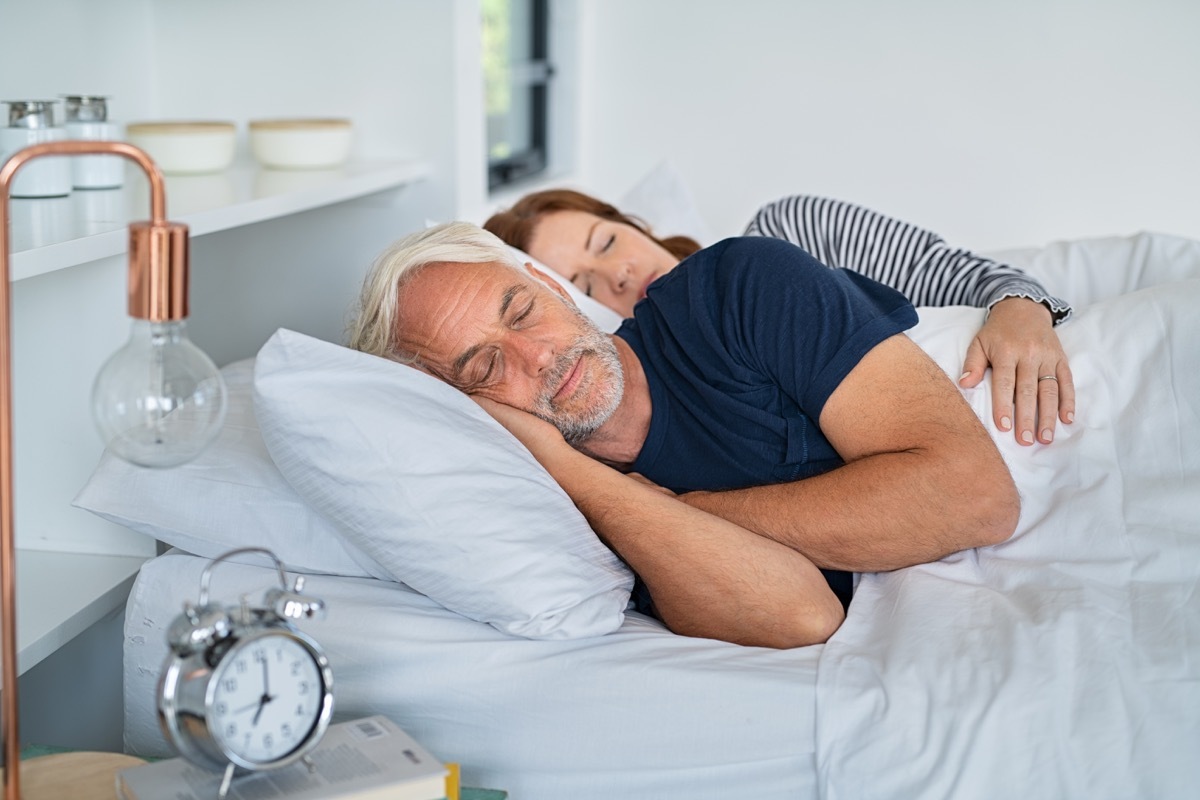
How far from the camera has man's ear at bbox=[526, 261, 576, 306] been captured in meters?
1.69

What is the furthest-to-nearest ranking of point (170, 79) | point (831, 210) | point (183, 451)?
1. point (170, 79)
2. point (831, 210)
3. point (183, 451)

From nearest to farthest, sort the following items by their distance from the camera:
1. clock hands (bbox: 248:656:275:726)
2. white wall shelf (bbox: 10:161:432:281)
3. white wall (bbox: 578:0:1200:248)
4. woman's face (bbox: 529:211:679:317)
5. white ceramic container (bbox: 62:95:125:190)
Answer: clock hands (bbox: 248:656:275:726)
white wall shelf (bbox: 10:161:432:281)
white ceramic container (bbox: 62:95:125:190)
woman's face (bbox: 529:211:679:317)
white wall (bbox: 578:0:1200:248)

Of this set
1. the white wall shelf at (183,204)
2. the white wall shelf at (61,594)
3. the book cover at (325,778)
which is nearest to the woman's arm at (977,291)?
the white wall shelf at (183,204)

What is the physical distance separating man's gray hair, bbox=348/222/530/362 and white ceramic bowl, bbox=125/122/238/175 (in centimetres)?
58

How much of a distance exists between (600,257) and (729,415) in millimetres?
647

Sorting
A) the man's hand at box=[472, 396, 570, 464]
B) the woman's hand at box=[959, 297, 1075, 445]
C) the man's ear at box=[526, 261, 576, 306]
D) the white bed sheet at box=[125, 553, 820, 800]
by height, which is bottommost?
the white bed sheet at box=[125, 553, 820, 800]

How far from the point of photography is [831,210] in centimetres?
219

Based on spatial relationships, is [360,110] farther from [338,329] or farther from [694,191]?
[694,191]

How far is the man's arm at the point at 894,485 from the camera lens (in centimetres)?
134

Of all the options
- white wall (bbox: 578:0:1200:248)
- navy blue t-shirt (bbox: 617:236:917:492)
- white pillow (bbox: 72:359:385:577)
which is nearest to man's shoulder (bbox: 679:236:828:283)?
navy blue t-shirt (bbox: 617:236:917:492)

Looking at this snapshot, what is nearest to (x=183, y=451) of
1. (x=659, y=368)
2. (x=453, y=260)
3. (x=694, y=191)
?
(x=453, y=260)

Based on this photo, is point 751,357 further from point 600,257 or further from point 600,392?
point 600,257

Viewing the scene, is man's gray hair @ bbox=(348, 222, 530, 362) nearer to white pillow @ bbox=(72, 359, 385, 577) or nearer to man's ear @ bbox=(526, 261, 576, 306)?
man's ear @ bbox=(526, 261, 576, 306)

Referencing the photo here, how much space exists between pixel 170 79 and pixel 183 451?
1.78 meters
